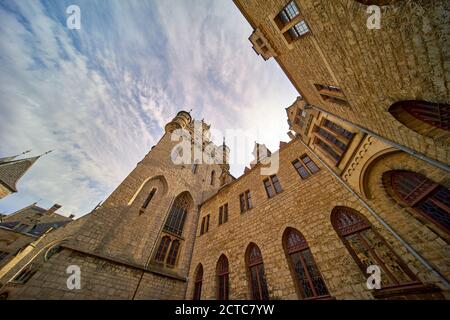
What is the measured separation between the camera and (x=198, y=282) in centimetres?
905

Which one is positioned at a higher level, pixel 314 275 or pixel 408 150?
pixel 408 150

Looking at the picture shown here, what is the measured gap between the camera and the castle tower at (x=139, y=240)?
6.93m

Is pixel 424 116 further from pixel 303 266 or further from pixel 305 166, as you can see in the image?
pixel 303 266

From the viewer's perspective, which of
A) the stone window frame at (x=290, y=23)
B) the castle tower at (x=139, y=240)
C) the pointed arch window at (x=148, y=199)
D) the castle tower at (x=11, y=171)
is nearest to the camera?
the stone window frame at (x=290, y=23)

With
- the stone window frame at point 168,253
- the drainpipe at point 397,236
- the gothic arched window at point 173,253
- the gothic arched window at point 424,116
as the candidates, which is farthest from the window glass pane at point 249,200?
the gothic arched window at point 424,116

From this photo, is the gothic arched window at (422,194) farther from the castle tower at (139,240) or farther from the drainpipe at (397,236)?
the castle tower at (139,240)

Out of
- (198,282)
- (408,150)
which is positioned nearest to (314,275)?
(408,150)

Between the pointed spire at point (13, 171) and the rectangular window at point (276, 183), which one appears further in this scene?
the pointed spire at point (13, 171)

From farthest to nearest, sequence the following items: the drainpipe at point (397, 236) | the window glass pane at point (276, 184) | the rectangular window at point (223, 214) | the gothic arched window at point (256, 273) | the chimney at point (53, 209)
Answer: the chimney at point (53, 209) < the rectangular window at point (223, 214) < the window glass pane at point (276, 184) < the gothic arched window at point (256, 273) < the drainpipe at point (397, 236)

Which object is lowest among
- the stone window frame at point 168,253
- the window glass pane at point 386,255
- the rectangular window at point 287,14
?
the window glass pane at point 386,255

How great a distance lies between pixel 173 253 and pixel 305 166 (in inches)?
374

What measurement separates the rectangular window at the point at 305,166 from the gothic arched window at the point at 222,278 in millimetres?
5639

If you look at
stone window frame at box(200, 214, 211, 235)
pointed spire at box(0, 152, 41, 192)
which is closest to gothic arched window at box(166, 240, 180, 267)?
stone window frame at box(200, 214, 211, 235)
